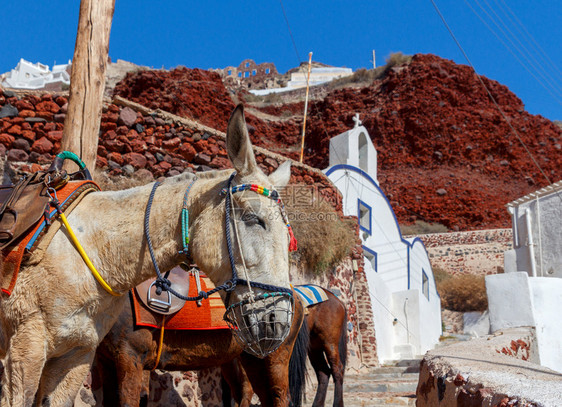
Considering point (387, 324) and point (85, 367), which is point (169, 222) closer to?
point (85, 367)

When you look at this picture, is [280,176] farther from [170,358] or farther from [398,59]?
[398,59]

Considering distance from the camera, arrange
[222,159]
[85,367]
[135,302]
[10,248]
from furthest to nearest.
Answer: [222,159], [135,302], [85,367], [10,248]

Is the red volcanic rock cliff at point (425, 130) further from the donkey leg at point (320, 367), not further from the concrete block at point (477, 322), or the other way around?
the donkey leg at point (320, 367)

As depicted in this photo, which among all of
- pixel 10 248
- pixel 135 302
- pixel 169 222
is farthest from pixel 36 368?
pixel 135 302

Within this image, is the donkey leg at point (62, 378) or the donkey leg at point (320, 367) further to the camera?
the donkey leg at point (320, 367)

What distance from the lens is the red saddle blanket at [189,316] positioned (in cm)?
414

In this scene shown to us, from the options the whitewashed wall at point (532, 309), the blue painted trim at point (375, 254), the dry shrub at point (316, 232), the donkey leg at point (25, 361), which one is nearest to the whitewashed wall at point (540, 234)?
the blue painted trim at point (375, 254)

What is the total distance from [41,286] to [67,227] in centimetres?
31

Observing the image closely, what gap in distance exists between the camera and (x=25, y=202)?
2727mm

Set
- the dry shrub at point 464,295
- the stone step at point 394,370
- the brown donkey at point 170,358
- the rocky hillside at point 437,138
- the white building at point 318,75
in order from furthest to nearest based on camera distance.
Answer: the white building at point 318,75 → the rocky hillside at point 437,138 → the dry shrub at point 464,295 → the stone step at point 394,370 → the brown donkey at point 170,358

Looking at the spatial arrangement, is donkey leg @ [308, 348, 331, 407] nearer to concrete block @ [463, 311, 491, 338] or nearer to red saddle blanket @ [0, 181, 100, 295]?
red saddle blanket @ [0, 181, 100, 295]

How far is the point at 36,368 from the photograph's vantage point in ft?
7.94

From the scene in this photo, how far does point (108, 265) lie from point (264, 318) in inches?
33.5

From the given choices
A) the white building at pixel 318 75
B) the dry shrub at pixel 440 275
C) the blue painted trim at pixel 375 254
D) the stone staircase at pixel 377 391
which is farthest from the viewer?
the white building at pixel 318 75
